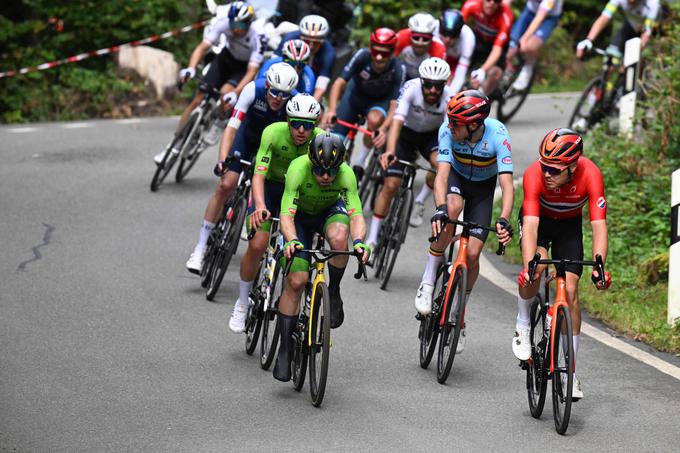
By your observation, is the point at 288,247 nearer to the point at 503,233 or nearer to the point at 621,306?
the point at 503,233

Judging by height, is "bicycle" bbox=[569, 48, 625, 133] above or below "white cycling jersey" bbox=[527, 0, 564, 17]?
below

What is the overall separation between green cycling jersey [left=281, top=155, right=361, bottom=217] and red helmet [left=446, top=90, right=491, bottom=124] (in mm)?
918

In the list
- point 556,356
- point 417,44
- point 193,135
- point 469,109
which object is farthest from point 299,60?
point 556,356

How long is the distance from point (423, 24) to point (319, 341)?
19.3ft

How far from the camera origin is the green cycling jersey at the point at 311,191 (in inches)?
336

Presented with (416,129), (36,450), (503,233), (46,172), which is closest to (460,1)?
(46,172)

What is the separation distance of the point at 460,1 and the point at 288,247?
62.3 ft

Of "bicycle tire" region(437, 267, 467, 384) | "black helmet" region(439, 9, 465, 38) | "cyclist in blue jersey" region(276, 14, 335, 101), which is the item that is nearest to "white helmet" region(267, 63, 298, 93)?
"bicycle tire" region(437, 267, 467, 384)

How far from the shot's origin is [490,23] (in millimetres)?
17094

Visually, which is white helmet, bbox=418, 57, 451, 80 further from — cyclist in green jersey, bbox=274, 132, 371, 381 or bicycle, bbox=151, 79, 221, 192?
bicycle, bbox=151, 79, 221, 192

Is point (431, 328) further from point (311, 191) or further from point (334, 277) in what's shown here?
point (311, 191)

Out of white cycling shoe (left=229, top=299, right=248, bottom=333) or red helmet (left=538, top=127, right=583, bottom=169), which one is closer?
red helmet (left=538, top=127, right=583, bottom=169)

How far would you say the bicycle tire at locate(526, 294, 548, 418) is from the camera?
789 centimetres

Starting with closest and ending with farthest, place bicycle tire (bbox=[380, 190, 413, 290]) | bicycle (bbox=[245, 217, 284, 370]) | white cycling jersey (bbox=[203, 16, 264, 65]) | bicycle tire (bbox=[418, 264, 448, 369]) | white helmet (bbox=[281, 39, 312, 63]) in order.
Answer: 1. bicycle (bbox=[245, 217, 284, 370])
2. bicycle tire (bbox=[418, 264, 448, 369])
3. bicycle tire (bbox=[380, 190, 413, 290])
4. white helmet (bbox=[281, 39, 312, 63])
5. white cycling jersey (bbox=[203, 16, 264, 65])
